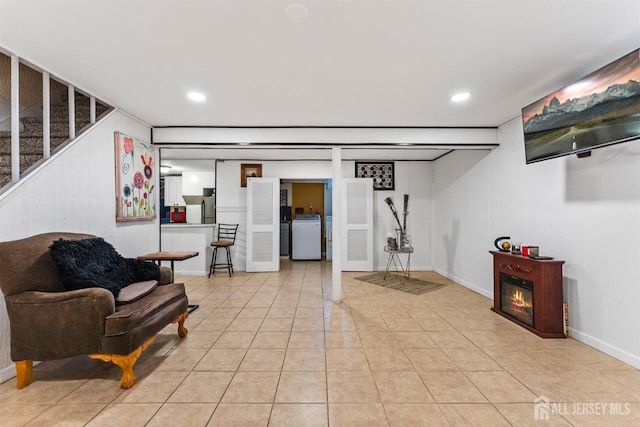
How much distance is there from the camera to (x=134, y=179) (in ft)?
11.8

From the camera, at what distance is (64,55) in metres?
2.24

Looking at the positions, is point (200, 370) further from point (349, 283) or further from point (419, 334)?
point (349, 283)

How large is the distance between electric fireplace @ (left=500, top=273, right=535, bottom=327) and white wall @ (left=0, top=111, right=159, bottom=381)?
460 cm

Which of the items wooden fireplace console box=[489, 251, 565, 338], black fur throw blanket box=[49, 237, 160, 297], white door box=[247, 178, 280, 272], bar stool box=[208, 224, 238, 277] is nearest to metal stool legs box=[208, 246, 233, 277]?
bar stool box=[208, 224, 238, 277]

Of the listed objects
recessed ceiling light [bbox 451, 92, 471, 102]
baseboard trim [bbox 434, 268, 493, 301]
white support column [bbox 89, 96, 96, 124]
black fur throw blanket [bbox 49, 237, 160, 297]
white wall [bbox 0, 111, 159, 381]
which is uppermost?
recessed ceiling light [bbox 451, 92, 471, 102]

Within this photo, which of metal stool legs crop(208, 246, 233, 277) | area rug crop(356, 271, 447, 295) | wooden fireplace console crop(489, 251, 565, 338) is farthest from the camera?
metal stool legs crop(208, 246, 233, 277)

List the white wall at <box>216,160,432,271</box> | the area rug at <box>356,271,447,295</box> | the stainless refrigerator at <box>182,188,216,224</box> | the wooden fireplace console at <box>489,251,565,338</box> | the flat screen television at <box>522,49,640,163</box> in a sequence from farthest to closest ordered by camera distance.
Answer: the stainless refrigerator at <box>182,188,216,224</box> → the white wall at <box>216,160,432,271</box> → the area rug at <box>356,271,447,295</box> → the wooden fireplace console at <box>489,251,565,338</box> → the flat screen television at <box>522,49,640,163</box>

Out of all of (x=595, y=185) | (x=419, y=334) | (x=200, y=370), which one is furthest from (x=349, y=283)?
(x=595, y=185)

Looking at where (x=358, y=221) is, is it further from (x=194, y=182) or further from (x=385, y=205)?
(x=194, y=182)

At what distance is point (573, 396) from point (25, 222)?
427 cm

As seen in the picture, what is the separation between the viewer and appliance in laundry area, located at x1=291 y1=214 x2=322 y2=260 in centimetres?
730

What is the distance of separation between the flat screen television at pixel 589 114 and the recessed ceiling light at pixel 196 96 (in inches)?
132

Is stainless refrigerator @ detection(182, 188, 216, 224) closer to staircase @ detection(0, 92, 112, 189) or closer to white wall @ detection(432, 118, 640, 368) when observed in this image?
staircase @ detection(0, 92, 112, 189)

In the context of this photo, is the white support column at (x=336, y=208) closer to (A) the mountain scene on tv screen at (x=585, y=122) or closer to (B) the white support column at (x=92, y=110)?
(A) the mountain scene on tv screen at (x=585, y=122)
